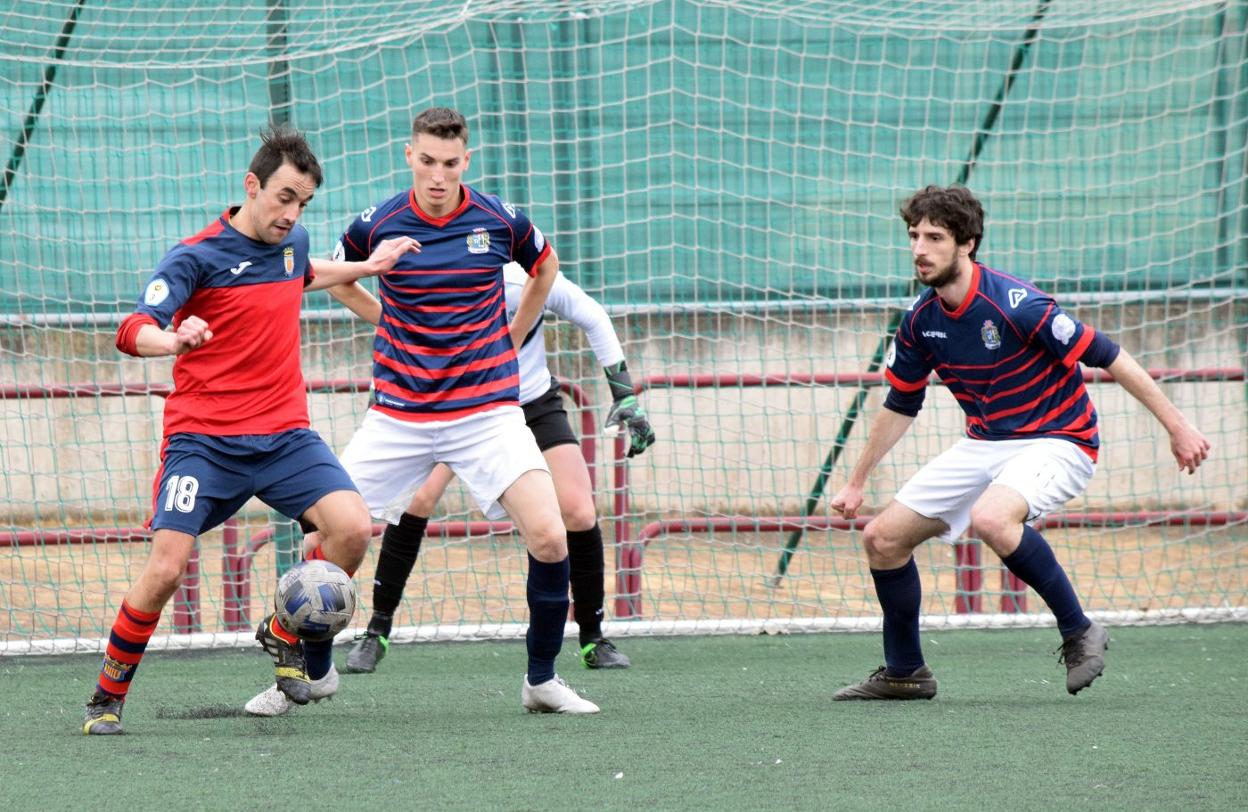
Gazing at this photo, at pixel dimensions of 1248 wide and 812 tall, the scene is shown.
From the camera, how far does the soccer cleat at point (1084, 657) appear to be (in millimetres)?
4656

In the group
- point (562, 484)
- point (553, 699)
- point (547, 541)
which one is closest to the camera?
point (547, 541)

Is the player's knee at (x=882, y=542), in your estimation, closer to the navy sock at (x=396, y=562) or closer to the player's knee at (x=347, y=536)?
the player's knee at (x=347, y=536)

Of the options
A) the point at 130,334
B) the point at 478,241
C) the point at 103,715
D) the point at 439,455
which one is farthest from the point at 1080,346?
the point at 103,715

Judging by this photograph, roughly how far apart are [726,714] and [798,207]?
183 inches

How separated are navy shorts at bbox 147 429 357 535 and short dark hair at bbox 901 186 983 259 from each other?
6.13ft

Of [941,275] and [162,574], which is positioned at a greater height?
[941,275]

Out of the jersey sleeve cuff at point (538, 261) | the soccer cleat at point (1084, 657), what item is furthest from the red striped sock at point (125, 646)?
the soccer cleat at point (1084, 657)

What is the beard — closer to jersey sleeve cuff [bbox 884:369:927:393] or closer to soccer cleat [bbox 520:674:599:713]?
jersey sleeve cuff [bbox 884:369:927:393]

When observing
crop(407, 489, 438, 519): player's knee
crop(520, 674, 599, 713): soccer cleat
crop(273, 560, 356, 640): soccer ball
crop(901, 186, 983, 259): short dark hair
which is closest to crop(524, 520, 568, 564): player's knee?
crop(520, 674, 599, 713): soccer cleat

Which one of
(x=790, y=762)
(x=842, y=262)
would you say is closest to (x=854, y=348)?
(x=842, y=262)

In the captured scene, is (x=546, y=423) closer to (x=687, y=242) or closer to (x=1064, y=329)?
(x=1064, y=329)

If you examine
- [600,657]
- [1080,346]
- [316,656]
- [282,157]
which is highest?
[282,157]

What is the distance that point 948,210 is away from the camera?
4734 millimetres

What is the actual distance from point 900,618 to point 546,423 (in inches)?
58.7
